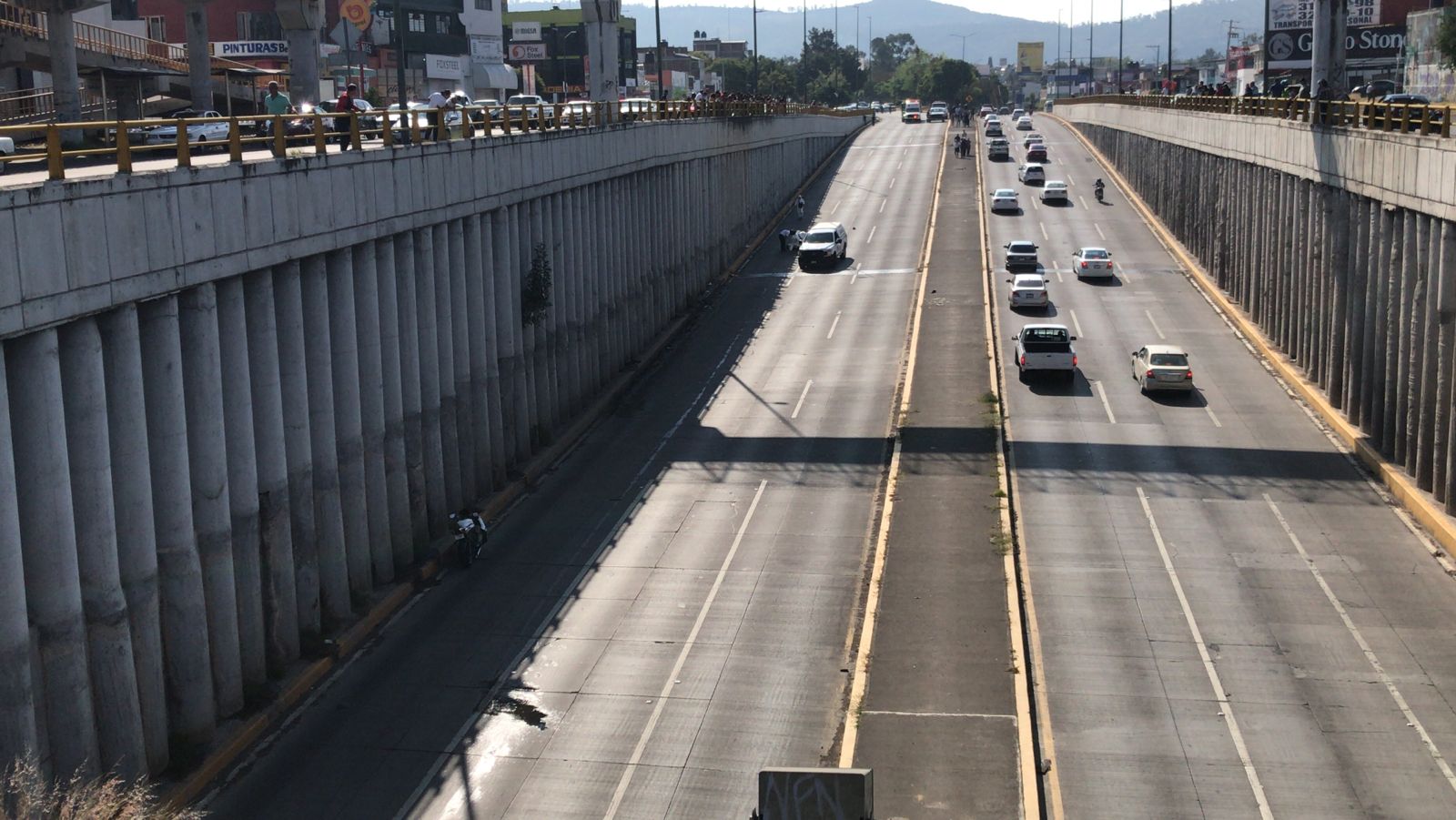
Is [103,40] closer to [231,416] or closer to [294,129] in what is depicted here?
[294,129]

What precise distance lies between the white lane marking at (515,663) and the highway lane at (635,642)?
44mm

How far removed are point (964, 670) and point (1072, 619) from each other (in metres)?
3.46

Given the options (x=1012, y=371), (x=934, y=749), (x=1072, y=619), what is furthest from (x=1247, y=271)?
(x=934, y=749)

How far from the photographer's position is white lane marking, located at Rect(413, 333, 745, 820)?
21.6 metres

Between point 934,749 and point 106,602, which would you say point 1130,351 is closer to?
point 934,749

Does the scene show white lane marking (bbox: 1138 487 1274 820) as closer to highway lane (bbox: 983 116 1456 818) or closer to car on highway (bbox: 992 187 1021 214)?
highway lane (bbox: 983 116 1456 818)

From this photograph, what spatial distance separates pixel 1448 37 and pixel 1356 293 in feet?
156

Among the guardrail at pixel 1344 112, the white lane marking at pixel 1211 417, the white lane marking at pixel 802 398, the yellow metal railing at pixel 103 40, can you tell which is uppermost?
the yellow metal railing at pixel 103 40

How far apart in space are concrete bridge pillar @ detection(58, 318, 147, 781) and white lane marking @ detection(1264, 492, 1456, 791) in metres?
17.8

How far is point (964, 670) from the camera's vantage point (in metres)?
25.3

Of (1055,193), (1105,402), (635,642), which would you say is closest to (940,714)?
(635,642)

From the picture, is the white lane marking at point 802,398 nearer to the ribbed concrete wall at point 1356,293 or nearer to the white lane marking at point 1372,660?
the white lane marking at point 1372,660

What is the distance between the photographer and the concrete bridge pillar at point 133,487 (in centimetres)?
2102

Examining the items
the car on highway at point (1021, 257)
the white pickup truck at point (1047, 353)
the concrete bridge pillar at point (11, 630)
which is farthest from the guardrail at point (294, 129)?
the car on highway at point (1021, 257)
